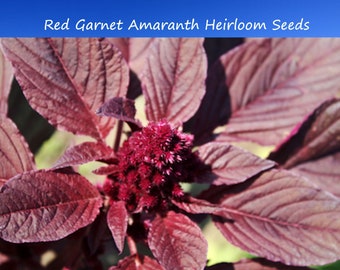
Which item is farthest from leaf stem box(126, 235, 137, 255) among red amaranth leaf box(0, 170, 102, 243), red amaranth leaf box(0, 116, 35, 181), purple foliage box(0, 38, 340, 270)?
red amaranth leaf box(0, 116, 35, 181)

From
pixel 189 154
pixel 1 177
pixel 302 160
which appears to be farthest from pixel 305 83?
pixel 1 177

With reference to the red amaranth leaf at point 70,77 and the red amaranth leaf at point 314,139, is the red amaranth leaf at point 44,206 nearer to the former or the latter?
the red amaranth leaf at point 70,77

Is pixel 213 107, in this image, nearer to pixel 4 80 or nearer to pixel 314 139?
pixel 314 139

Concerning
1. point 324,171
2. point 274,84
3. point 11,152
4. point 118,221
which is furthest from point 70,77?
point 324,171

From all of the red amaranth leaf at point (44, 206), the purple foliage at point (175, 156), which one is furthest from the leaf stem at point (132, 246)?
the red amaranth leaf at point (44, 206)

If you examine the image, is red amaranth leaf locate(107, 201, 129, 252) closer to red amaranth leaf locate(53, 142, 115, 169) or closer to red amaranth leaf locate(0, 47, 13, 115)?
red amaranth leaf locate(53, 142, 115, 169)

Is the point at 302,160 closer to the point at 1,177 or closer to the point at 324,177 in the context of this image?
the point at 324,177
